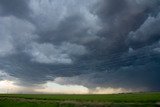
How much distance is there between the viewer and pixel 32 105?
100 meters

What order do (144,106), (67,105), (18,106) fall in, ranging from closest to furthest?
(144,106)
(67,105)
(18,106)

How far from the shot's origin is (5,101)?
11200cm

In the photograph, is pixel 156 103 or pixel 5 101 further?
pixel 5 101

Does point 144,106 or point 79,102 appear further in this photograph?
point 79,102

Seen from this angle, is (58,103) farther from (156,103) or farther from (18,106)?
(156,103)

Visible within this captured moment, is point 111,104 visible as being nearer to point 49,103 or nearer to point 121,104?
point 121,104

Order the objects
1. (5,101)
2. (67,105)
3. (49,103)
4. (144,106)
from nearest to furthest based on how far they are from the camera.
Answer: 1. (144,106)
2. (67,105)
3. (49,103)
4. (5,101)

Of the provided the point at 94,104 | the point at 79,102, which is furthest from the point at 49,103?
the point at 94,104

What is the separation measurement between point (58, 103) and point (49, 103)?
4.12m

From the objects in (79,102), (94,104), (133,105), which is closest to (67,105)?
(79,102)

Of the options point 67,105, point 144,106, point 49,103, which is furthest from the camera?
point 49,103

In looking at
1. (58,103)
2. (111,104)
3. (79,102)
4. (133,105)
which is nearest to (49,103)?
(58,103)

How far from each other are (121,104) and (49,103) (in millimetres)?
27323

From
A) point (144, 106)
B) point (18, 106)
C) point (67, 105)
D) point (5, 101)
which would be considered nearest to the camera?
point (144, 106)
